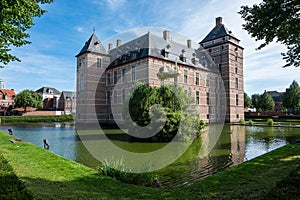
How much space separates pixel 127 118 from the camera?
52.0ft

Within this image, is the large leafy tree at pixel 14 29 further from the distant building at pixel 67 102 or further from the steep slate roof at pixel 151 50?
the distant building at pixel 67 102

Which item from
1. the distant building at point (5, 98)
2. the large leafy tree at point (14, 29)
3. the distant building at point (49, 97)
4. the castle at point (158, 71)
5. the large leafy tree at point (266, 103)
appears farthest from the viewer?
the distant building at point (49, 97)

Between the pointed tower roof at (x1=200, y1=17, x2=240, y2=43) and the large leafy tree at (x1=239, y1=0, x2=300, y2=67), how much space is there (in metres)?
28.1

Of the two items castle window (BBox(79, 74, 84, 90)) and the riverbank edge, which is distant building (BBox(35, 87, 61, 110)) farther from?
the riverbank edge

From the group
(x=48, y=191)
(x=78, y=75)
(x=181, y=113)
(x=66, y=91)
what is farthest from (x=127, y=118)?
(x=66, y=91)

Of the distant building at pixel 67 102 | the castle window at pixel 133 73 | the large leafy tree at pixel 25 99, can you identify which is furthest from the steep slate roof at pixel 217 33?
the distant building at pixel 67 102

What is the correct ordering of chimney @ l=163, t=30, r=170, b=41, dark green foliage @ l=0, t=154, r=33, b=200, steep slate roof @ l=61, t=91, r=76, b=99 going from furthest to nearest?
steep slate roof @ l=61, t=91, r=76, b=99 → chimney @ l=163, t=30, r=170, b=41 → dark green foliage @ l=0, t=154, r=33, b=200

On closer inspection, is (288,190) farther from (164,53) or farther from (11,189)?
(164,53)

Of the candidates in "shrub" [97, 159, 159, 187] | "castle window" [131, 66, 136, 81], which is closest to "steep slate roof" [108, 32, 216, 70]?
"castle window" [131, 66, 136, 81]

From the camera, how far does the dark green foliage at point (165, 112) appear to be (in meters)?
14.3

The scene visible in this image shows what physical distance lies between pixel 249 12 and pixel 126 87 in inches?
858

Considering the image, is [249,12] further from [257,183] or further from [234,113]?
[234,113]

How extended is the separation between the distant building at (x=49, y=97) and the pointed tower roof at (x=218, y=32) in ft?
157

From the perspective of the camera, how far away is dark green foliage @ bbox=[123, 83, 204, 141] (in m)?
14.3
